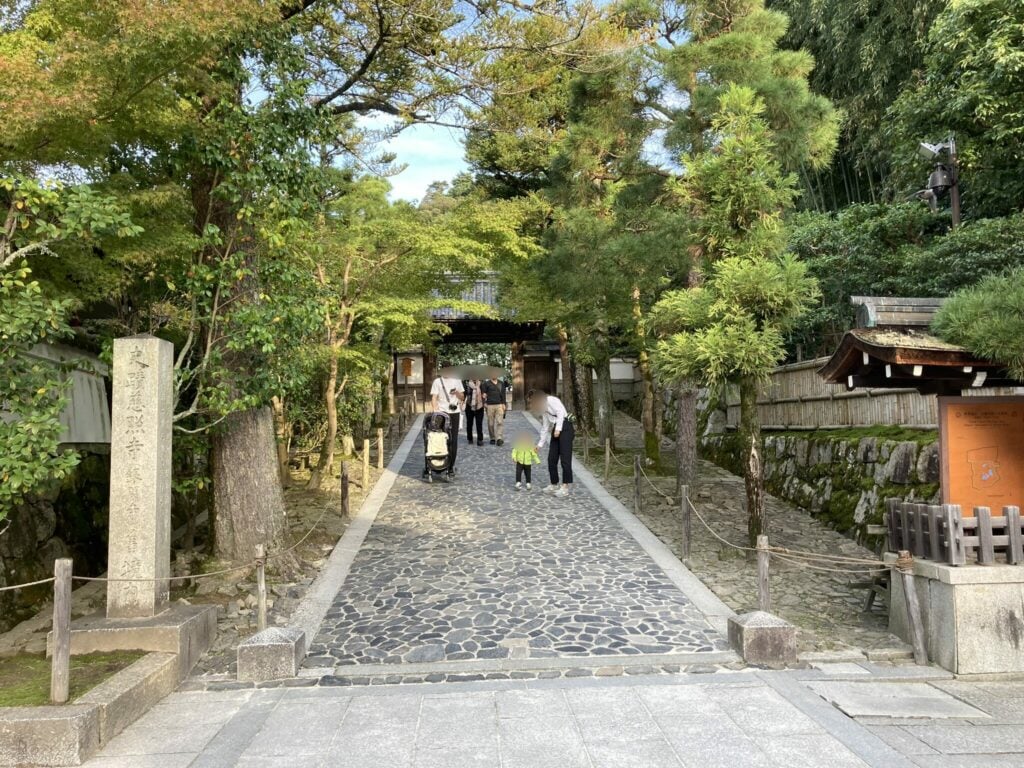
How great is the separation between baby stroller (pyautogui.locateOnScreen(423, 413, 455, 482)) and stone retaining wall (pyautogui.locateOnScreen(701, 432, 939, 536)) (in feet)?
21.7

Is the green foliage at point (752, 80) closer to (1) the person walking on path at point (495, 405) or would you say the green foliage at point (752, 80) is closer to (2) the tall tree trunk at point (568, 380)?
(1) the person walking on path at point (495, 405)

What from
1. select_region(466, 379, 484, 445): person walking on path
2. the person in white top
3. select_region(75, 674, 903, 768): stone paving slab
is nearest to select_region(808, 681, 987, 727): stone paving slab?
select_region(75, 674, 903, 768): stone paving slab

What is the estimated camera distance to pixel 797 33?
56.0 ft

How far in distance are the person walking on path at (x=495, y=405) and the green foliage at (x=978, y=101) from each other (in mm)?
10770

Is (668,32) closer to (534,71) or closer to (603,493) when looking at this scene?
(534,71)

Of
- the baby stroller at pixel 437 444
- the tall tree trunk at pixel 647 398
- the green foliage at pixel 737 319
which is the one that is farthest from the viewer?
the tall tree trunk at pixel 647 398

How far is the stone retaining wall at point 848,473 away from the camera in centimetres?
877

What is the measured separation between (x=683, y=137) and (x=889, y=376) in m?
5.55

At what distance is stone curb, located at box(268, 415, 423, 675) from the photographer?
645cm

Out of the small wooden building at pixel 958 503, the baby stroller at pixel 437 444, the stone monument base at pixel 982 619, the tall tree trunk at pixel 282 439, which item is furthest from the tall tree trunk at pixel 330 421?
the stone monument base at pixel 982 619

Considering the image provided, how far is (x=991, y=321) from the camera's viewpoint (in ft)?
18.1

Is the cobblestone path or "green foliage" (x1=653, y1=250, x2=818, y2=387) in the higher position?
"green foliage" (x1=653, y1=250, x2=818, y2=387)

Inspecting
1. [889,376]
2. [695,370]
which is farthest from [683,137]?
[889,376]

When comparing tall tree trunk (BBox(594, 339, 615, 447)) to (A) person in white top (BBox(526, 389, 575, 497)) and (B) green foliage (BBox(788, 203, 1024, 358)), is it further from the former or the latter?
(B) green foliage (BBox(788, 203, 1024, 358))
